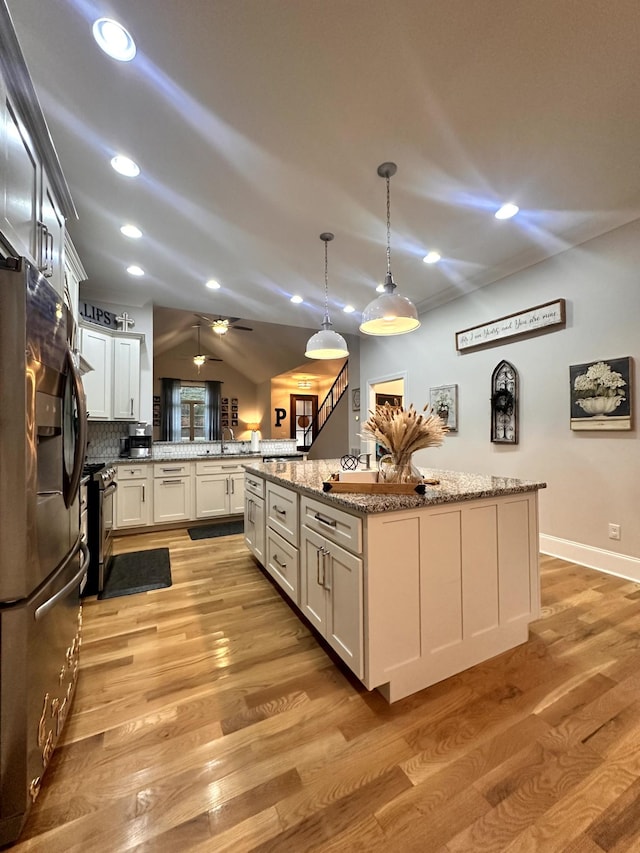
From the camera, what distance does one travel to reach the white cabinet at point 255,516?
2.70 metres

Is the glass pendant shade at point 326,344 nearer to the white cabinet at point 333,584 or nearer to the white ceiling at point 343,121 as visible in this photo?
the white ceiling at point 343,121

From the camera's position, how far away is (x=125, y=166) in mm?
2160

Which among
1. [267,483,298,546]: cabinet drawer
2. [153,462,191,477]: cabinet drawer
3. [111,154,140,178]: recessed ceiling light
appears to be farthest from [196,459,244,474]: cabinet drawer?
[111,154,140,178]: recessed ceiling light

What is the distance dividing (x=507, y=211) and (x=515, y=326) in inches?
48.8

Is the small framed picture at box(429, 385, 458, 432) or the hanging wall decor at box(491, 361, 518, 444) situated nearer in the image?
the hanging wall decor at box(491, 361, 518, 444)

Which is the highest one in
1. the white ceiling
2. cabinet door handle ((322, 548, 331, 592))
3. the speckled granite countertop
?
the white ceiling

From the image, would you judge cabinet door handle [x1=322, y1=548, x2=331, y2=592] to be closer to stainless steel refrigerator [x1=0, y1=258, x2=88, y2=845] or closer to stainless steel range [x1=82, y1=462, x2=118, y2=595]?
stainless steel refrigerator [x1=0, y1=258, x2=88, y2=845]

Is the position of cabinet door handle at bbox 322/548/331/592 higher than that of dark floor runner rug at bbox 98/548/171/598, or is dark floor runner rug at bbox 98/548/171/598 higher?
cabinet door handle at bbox 322/548/331/592

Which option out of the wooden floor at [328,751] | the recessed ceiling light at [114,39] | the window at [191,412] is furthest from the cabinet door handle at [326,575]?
the window at [191,412]

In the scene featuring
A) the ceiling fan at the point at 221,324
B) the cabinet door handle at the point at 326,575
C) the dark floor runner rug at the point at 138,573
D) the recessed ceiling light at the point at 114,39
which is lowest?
the dark floor runner rug at the point at 138,573

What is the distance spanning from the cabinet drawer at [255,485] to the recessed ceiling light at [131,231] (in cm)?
228

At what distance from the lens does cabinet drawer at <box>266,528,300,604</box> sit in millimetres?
2094

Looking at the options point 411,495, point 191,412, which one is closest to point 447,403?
point 411,495

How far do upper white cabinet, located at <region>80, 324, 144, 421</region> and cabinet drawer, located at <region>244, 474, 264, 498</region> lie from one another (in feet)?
6.72
